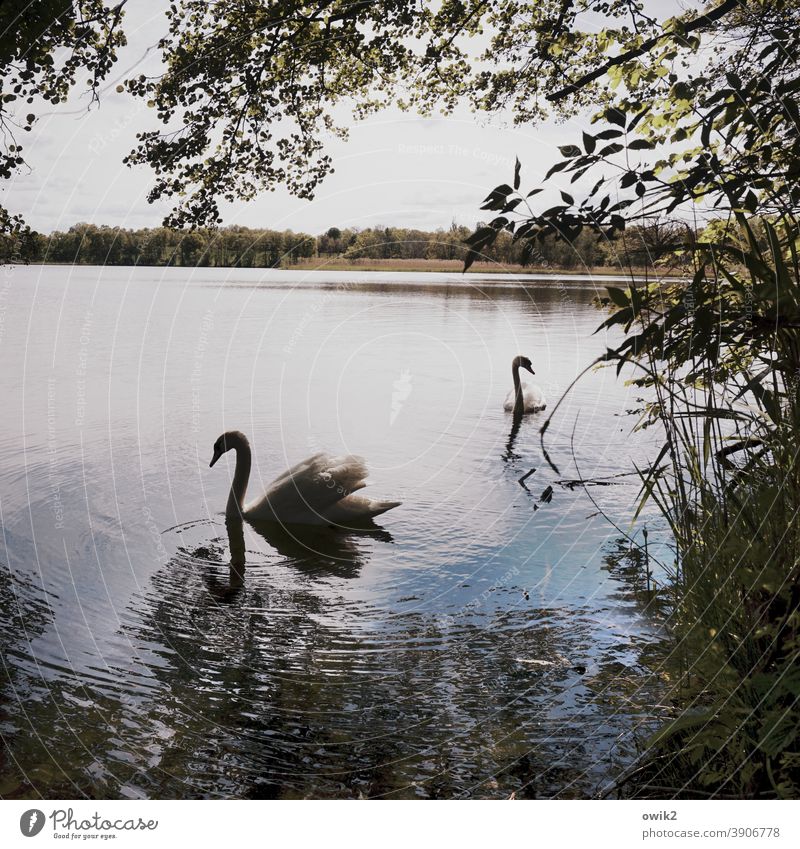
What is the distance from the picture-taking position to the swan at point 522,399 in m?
9.08

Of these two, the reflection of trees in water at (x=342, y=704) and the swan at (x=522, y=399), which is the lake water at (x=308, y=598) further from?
the swan at (x=522, y=399)

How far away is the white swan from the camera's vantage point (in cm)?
607

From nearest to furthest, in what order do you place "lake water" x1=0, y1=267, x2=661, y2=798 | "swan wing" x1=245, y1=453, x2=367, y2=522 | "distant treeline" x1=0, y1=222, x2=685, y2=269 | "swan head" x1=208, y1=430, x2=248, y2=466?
"lake water" x1=0, y1=267, x2=661, y2=798 → "distant treeline" x1=0, y1=222, x2=685, y2=269 → "swan wing" x1=245, y1=453, x2=367, y2=522 → "swan head" x1=208, y1=430, x2=248, y2=466

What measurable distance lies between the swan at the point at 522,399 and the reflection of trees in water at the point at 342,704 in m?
4.62

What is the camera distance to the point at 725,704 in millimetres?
2295

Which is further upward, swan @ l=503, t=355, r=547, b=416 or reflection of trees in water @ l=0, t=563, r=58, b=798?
swan @ l=503, t=355, r=547, b=416

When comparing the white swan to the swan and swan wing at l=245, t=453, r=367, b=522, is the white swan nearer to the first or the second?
swan wing at l=245, t=453, r=367, b=522

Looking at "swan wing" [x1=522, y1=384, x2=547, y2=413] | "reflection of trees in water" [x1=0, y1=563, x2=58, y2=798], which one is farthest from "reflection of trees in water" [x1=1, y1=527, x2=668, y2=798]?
"swan wing" [x1=522, y1=384, x2=547, y2=413]

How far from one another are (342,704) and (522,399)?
6198mm

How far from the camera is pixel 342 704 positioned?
11.1 ft

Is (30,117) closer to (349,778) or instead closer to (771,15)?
(349,778)

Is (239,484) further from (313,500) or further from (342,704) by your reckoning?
(342,704)

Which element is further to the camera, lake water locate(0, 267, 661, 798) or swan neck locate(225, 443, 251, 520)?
swan neck locate(225, 443, 251, 520)

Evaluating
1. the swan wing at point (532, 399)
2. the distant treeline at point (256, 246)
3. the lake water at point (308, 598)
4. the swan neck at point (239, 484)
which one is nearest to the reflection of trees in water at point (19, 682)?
the lake water at point (308, 598)
